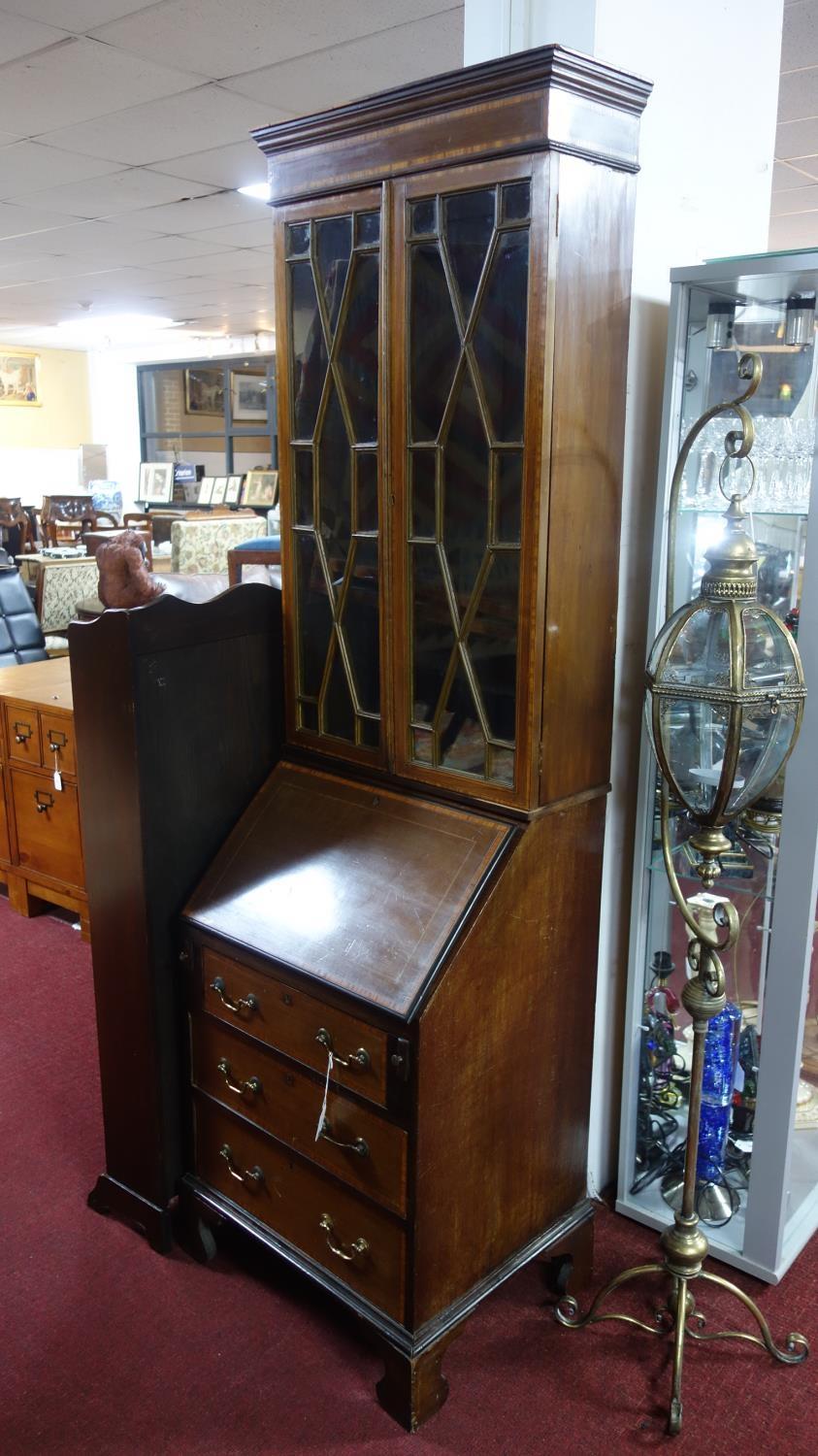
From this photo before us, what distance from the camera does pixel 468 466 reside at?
1711 millimetres

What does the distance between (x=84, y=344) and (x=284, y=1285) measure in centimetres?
1245

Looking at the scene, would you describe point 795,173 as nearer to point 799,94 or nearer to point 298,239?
point 799,94

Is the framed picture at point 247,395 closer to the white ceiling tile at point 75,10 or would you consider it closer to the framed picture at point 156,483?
the framed picture at point 156,483

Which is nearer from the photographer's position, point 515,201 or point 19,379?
point 515,201

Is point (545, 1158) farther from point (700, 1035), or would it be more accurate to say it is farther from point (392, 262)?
point (392, 262)

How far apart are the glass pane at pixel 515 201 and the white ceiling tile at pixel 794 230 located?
15.1 feet

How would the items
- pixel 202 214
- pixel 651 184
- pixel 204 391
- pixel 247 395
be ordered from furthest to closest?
pixel 204 391, pixel 247 395, pixel 202 214, pixel 651 184

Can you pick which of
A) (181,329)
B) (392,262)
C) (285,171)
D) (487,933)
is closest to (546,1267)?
(487,933)

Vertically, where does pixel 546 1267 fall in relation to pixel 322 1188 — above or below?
below

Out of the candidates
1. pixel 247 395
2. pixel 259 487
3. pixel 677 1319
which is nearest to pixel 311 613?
pixel 677 1319

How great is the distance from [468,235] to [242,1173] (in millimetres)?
1648

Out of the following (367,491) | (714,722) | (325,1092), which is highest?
(367,491)

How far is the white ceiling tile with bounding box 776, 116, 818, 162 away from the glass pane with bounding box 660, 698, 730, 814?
326 cm

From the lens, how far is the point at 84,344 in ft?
41.6
